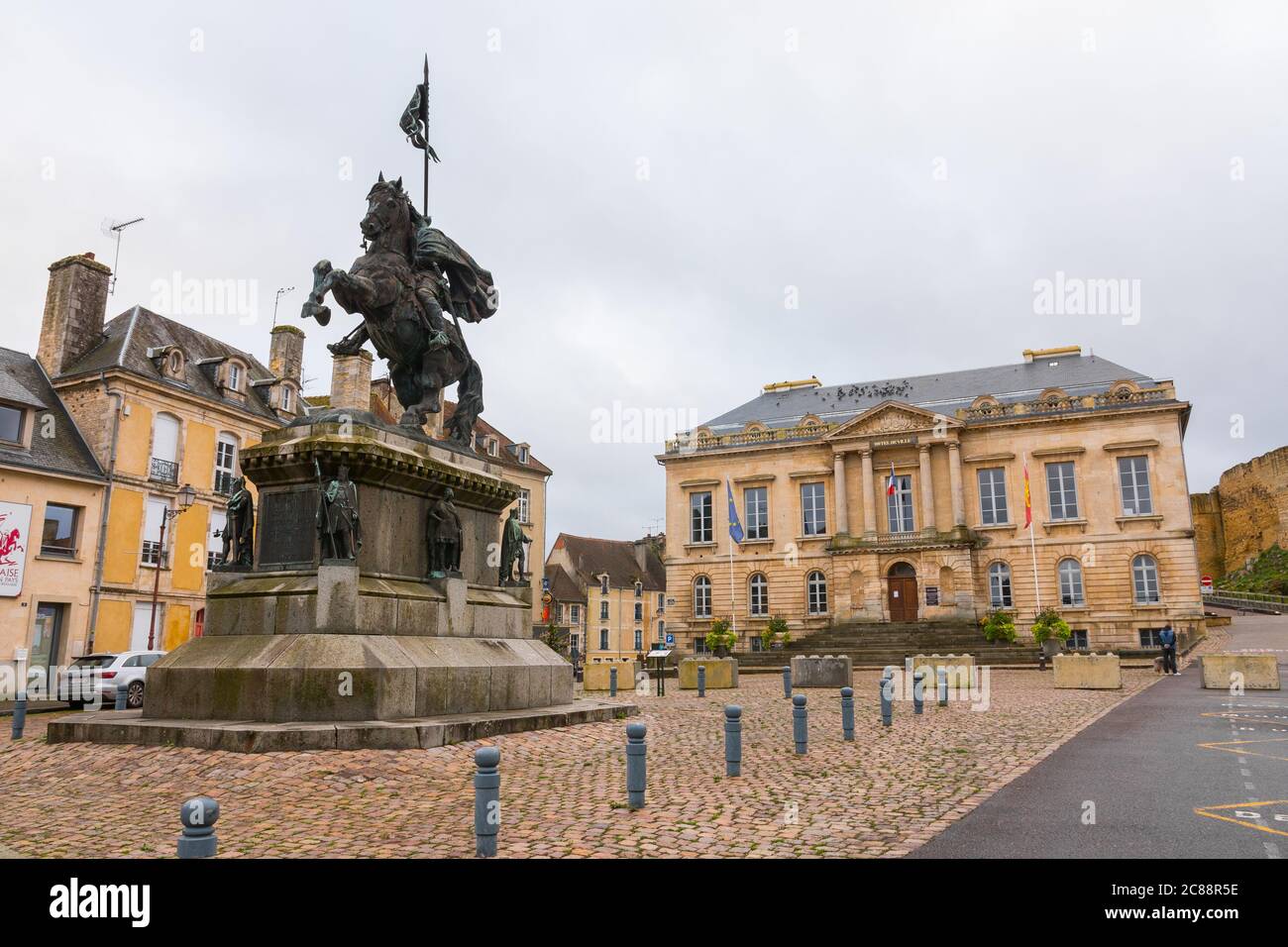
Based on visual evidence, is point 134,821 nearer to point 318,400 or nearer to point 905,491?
point 318,400

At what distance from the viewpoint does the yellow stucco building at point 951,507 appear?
129 ft

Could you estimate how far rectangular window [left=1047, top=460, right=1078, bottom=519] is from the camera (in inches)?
1615

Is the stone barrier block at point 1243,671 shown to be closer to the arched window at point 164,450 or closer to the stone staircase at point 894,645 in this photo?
the stone staircase at point 894,645

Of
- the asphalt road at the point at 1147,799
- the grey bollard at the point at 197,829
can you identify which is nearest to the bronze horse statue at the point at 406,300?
the grey bollard at the point at 197,829

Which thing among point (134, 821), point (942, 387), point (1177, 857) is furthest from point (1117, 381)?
point (134, 821)

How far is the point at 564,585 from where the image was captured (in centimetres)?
6381

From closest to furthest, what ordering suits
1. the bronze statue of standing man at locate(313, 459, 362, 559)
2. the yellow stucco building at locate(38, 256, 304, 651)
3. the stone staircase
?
the bronze statue of standing man at locate(313, 459, 362, 559)
the yellow stucco building at locate(38, 256, 304, 651)
the stone staircase

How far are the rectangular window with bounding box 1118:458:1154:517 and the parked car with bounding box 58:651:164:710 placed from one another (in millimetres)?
38600

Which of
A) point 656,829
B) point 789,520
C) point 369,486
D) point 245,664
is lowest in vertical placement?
point 656,829

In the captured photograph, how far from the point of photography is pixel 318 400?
42.3m

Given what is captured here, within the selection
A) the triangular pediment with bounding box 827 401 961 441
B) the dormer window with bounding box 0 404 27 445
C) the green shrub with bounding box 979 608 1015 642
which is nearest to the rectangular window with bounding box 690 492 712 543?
the triangular pediment with bounding box 827 401 961 441

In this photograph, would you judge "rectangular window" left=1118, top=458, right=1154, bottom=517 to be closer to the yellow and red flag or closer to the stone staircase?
the yellow and red flag
